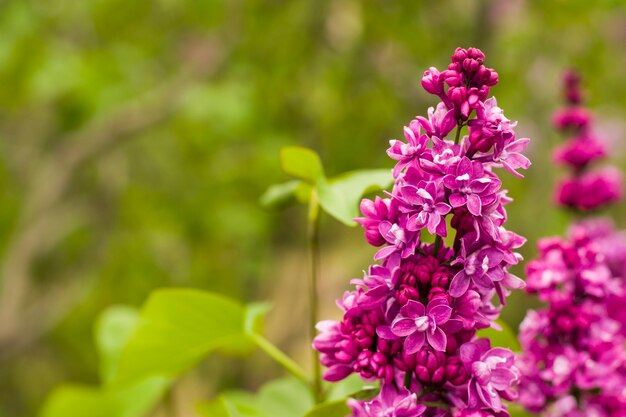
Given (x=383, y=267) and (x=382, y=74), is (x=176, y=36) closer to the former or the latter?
(x=382, y=74)

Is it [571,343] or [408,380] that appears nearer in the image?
[408,380]

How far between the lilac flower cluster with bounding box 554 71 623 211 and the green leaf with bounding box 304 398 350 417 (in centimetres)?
46

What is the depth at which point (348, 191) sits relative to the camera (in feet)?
1.84

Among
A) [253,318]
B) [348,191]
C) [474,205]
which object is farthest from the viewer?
[253,318]

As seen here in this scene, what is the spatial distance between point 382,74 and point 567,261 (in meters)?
1.64

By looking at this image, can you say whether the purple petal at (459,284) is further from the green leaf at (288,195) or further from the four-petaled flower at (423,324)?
the green leaf at (288,195)

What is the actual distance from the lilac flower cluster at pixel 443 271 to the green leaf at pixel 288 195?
193 millimetres

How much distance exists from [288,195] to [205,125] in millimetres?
1758

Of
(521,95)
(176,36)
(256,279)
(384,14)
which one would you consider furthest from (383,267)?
(176,36)

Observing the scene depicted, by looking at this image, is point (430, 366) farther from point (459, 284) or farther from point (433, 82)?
point (433, 82)

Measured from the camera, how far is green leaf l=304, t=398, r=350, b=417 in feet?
1.51

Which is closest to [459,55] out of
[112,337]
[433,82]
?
[433,82]

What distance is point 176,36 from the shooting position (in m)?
2.82

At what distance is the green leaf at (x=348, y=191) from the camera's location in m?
0.52
